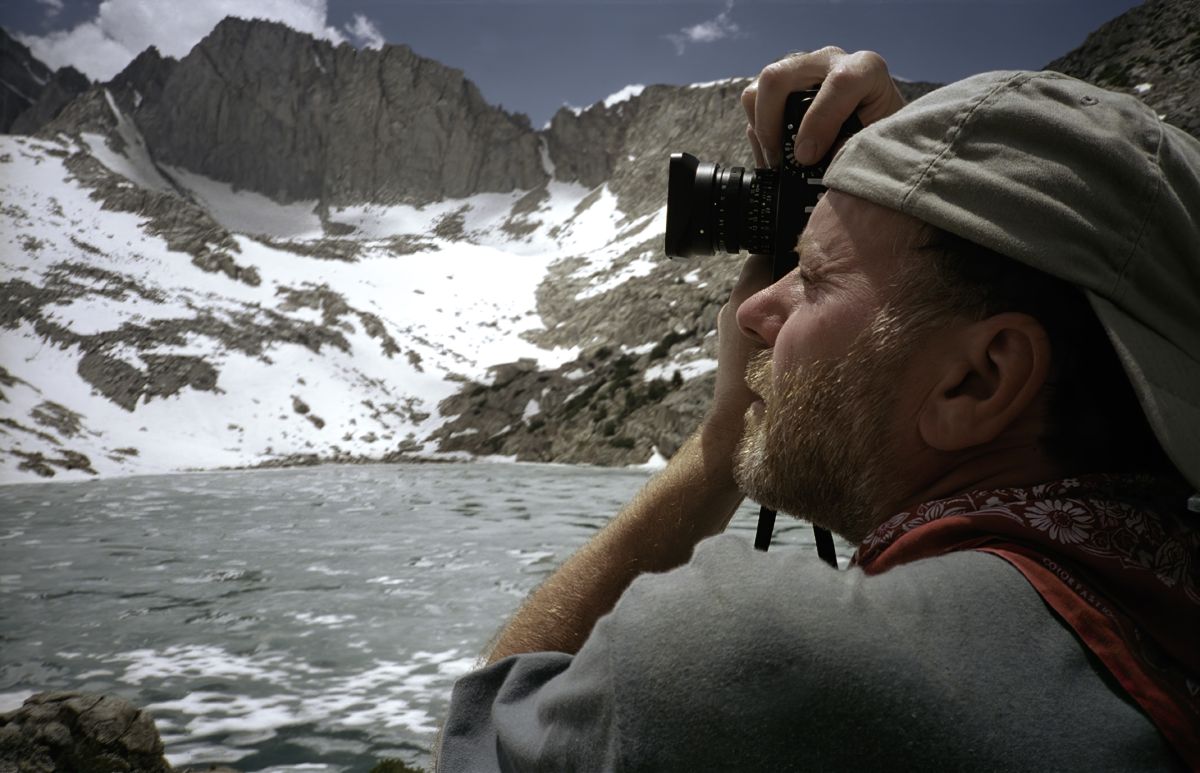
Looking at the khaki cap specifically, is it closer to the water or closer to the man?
the man

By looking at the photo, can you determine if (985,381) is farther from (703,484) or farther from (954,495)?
(703,484)

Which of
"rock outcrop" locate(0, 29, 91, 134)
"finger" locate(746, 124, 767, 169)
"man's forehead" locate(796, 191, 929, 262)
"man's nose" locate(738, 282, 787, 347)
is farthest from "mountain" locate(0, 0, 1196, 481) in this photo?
"rock outcrop" locate(0, 29, 91, 134)

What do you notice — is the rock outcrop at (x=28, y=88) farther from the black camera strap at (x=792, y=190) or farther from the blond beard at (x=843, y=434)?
the blond beard at (x=843, y=434)

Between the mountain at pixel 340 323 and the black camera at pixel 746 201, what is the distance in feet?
77.6

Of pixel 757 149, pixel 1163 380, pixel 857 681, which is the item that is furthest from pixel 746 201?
pixel 857 681

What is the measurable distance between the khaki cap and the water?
58 cm

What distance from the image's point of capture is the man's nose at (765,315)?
5.15 ft

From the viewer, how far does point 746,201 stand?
2.10 meters

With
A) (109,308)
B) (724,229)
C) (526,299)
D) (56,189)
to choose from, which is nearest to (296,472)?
(109,308)

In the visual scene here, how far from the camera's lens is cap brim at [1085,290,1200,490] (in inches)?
42.2

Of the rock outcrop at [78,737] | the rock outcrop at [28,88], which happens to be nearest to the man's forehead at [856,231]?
the rock outcrop at [78,737]

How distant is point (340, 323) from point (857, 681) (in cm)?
4797

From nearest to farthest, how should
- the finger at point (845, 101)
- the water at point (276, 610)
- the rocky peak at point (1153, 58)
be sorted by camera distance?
the finger at point (845, 101), the water at point (276, 610), the rocky peak at point (1153, 58)

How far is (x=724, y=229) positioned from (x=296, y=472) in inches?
1004
